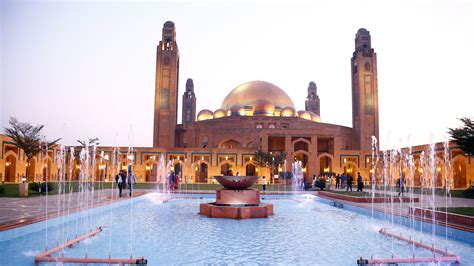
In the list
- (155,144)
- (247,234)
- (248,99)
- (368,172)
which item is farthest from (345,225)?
(248,99)

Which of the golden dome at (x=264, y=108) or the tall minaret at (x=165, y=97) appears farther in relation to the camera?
the golden dome at (x=264, y=108)

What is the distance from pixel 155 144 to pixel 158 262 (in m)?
31.3

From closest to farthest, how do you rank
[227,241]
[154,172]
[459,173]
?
[227,241] < [459,173] < [154,172]

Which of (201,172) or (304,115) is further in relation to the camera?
(304,115)

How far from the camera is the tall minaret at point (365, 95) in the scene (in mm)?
37688

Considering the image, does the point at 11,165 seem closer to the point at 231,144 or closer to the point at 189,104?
the point at 231,144

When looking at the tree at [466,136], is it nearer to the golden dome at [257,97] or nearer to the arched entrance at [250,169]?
the arched entrance at [250,169]

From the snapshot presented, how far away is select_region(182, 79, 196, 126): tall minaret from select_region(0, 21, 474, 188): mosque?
619 centimetres

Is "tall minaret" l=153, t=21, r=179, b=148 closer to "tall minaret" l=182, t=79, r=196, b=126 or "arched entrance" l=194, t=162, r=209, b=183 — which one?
"arched entrance" l=194, t=162, r=209, b=183

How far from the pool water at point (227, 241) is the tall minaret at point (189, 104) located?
41993 mm

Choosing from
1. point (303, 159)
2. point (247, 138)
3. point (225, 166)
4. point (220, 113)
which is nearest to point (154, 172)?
point (225, 166)

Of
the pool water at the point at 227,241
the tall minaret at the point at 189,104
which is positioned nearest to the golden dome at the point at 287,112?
the tall minaret at the point at 189,104

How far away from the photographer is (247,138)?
35875mm

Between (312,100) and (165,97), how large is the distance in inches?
977
